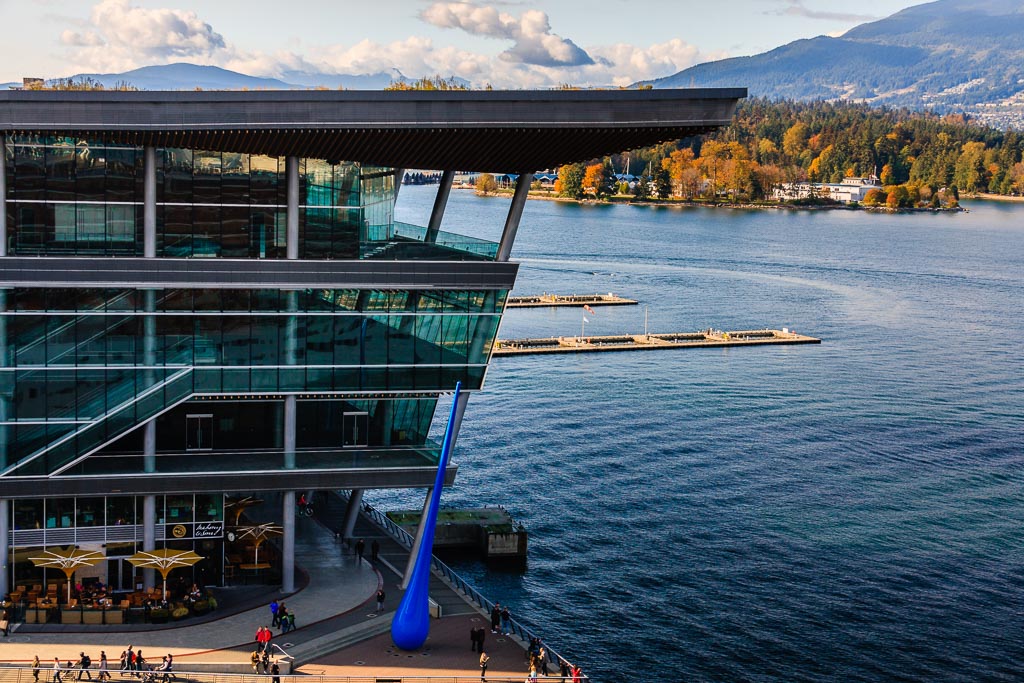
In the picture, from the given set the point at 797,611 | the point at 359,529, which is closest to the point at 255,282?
the point at 359,529

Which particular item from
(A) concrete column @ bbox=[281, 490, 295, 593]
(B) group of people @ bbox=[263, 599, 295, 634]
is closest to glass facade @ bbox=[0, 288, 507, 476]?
(A) concrete column @ bbox=[281, 490, 295, 593]

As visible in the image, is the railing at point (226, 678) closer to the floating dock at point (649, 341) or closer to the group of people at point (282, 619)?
the group of people at point (282, 619)

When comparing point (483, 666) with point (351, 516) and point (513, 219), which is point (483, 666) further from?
point (513, 219)

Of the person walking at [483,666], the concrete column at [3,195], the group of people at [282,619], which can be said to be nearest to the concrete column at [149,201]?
the concrete column at [3,195]

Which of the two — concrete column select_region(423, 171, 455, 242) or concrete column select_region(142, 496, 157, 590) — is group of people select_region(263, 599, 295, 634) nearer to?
concrete column select_region(142, 496, 157, 590)

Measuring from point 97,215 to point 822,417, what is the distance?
293 ft

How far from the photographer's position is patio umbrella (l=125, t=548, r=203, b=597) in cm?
5400

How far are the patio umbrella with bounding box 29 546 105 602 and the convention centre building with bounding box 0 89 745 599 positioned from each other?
0.33 meters

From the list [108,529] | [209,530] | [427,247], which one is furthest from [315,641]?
[427,247]

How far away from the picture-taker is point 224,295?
2122 inches

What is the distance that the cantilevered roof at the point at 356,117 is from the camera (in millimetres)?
50188

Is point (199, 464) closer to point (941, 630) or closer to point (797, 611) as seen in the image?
point (797, 611)

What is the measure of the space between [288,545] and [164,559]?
531 centimetres

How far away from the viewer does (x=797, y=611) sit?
72875 millimetres
